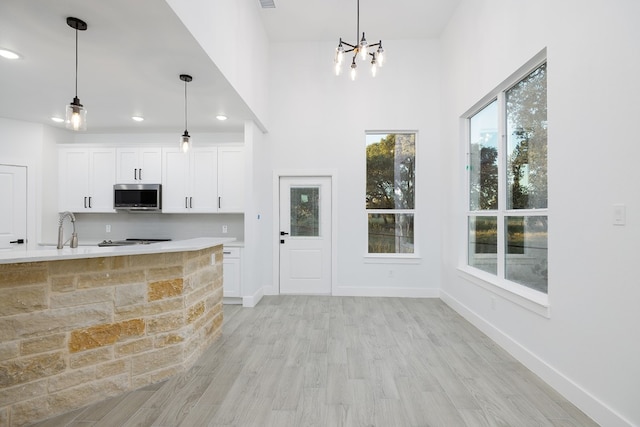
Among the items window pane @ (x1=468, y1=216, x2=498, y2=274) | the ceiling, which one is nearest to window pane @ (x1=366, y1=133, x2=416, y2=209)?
window pane @ (x1=468, y1=216, x2=498, y2=274)

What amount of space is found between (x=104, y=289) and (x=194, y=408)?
1.05 m

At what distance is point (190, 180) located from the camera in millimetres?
5039

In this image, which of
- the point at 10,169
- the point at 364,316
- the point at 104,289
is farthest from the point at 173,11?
the point at 10,169

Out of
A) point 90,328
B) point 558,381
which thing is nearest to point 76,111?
point 90,328

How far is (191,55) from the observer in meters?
2.80

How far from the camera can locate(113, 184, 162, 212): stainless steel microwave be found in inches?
196

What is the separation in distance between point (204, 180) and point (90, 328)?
3.06 m

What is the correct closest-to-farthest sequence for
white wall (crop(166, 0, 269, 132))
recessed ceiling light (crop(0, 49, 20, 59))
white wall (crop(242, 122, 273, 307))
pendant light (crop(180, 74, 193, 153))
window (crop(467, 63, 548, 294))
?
white wall (crop(166, 0, 269, 132)) → recessed ceiling light (crop(0, 49, 20, 59)) → window (crop(467, 63, 548, 294)) → pendant light (crop(180, 74, 193, 153)) → white wall (crop(242, 122, 273, 307))

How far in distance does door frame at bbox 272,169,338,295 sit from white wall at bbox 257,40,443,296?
46mm

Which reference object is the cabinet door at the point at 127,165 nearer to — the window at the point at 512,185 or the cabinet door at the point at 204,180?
the cabinet door at the point at 204,180

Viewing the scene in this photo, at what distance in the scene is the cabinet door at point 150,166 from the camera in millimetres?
5066

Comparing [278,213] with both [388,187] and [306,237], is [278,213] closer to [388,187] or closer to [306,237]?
[306,237]

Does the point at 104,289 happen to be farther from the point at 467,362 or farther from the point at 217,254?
the point at 467,362

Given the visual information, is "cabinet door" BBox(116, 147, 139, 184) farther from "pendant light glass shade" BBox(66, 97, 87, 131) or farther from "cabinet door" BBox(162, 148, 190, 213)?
"pendant light glass shade" BBox(66, 97, 87, 131)
